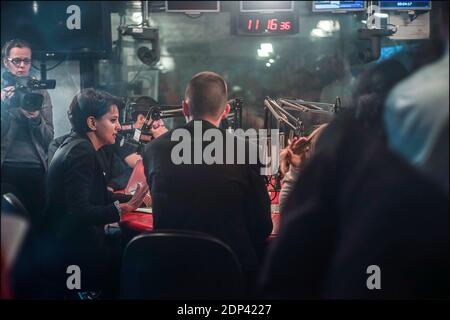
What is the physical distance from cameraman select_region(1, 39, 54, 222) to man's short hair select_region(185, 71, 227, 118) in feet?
4.34

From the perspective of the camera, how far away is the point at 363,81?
162 cm

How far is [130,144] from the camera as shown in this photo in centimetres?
338

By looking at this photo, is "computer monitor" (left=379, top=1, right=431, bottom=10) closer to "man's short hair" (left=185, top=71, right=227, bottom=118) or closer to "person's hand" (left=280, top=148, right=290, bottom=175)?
"person's hand" (left=280, top=148, right=290, bottom=175)

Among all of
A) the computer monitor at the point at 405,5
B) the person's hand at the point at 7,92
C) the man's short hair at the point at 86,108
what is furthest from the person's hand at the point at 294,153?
the computer monitor at the point at 405,5

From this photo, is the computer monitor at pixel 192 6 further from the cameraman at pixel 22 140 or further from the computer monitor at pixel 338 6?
the cameraman at pixel 22 140

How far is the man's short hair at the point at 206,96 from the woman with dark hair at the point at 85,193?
2.04 ft

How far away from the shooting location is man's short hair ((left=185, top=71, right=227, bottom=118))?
212 centimetres

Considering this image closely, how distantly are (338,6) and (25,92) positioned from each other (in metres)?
2.77

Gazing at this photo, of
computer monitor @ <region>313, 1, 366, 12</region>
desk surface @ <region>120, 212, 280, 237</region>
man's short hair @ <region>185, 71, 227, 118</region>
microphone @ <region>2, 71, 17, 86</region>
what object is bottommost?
desk surface @ <region>120, 212, 280, 237</region>

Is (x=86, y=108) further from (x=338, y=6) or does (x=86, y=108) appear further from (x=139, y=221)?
(x=338, y=6)

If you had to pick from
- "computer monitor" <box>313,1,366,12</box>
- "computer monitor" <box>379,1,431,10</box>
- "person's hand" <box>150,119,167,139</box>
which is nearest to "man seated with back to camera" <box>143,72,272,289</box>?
"person's hand" <box>150,119,167,139</box>

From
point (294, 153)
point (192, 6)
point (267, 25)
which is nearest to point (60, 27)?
point (192, 6)

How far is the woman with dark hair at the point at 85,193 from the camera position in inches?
97.0
